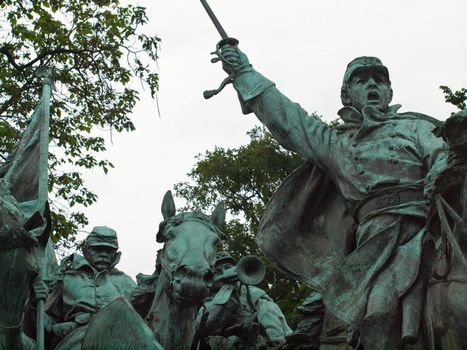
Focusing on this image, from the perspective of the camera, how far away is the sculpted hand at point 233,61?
10000 millimetres

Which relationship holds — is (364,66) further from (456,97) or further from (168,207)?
(456,97)

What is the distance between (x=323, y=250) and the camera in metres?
9.66

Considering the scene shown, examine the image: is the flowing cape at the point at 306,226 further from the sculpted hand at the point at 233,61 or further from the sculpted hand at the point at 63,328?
the sculpted hand at the point at 63,328

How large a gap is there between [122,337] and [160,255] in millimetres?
2597

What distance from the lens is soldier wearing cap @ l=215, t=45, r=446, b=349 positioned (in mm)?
8118

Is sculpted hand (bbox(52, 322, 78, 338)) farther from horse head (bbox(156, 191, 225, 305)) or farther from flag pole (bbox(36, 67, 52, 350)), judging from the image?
horse head (bbox(156, 191, 225, 305))

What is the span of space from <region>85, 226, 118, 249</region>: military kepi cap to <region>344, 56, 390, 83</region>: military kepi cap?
104 inches

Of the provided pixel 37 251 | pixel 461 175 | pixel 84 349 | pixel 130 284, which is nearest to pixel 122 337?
pixel 84 349

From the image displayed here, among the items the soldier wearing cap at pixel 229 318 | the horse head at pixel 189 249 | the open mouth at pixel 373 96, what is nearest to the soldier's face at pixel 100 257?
the soldier wearing cap at pixel 229 318

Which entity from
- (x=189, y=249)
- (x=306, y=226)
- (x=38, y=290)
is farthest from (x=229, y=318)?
(x=38, y=290)

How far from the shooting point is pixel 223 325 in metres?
10.1

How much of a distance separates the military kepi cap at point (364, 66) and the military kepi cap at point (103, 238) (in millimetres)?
2652

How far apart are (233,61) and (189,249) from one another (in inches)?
79.7

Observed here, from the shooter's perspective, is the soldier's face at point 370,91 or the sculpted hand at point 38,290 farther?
→ the soldier's face at point 370,91
